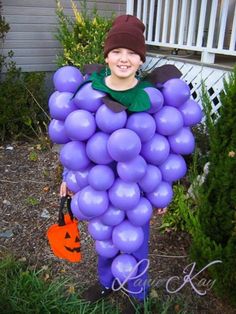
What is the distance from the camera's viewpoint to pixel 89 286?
261cm

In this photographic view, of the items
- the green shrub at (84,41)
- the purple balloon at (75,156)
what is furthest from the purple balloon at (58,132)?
the green shrub at (84,41)

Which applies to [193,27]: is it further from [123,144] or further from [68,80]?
[123,144]

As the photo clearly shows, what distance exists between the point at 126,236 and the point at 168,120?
1.97 feet

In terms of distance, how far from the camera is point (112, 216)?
1.86m

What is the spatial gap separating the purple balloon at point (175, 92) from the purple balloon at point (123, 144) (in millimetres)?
322

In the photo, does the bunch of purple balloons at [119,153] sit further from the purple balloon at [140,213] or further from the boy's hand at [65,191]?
the boy's hand at [65,191]

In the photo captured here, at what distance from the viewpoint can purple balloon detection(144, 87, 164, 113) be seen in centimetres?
175

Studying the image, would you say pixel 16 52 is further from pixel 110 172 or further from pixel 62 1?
pixel 110 172

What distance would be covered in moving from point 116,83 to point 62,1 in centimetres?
450

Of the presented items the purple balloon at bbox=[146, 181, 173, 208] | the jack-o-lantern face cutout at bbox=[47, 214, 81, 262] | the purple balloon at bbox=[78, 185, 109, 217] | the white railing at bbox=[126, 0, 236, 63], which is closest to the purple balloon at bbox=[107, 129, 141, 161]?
the purple balloon at bbox=[78, 185, 109, 217]

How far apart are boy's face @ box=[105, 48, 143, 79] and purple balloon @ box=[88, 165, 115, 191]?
1.45ft

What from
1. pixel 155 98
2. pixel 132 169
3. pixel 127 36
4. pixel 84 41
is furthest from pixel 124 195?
pixel 84 41

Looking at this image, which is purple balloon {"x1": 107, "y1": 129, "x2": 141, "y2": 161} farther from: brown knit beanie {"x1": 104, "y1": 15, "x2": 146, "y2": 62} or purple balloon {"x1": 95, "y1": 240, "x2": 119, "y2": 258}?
purple balloon {"x1": 95, "y1": 240, "x2": 119, "y2": 258}

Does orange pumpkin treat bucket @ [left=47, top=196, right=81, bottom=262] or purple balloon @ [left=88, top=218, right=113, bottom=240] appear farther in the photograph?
orange pumpkin treat bucket @ [left=47, top=196, right=81, bottom=262]
